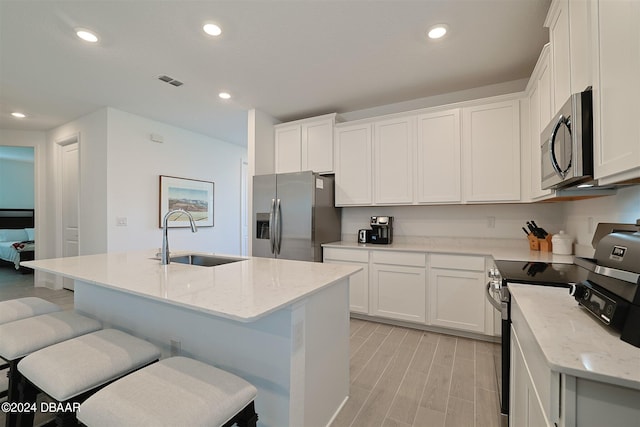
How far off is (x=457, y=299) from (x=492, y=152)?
150cm

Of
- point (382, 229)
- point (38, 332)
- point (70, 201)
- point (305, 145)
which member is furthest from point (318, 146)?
point (70, 201)

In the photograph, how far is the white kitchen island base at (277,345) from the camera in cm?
128

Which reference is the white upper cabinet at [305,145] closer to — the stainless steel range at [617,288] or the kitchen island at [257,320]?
the kitchen island at [257,320]

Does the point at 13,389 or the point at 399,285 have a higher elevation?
the point at 399,285

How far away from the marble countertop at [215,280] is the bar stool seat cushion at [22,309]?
0.90 ft

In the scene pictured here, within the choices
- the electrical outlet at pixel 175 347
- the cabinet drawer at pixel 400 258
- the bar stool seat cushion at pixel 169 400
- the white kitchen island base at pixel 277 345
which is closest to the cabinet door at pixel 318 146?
the cabinet drawer at pixel 400 258

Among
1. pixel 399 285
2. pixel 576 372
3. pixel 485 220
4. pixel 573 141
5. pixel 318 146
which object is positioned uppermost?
pixel 318 146

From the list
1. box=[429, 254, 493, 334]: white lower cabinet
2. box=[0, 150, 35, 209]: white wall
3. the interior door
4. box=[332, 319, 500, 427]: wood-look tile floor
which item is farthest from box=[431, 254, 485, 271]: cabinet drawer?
box=[0, 150, 35, 209]: white wall

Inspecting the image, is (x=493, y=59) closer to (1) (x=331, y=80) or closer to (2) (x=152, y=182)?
(1) (x=331, y=80)

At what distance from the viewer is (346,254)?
325 cm

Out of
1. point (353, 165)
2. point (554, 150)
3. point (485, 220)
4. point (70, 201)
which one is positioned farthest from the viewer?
point (70, 201)

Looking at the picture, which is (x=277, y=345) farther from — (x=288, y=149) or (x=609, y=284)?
(x=288, y=149)

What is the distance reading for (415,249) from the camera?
114 inches

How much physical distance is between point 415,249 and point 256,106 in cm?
262
